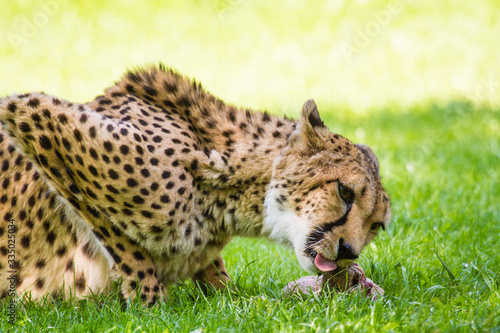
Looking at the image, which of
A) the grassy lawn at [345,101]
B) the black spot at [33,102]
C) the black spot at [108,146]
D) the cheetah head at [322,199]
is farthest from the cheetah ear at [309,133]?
the black spot at [33,102]

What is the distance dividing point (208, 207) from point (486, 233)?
8.92ft

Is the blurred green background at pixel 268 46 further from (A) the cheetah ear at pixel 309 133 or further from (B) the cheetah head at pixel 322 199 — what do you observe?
(B) the cheetah head at pixel 322 199

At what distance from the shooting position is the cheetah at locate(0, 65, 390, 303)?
4129mm

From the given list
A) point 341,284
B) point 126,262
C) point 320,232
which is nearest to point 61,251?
point 126,262

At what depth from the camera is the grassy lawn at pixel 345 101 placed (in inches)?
156

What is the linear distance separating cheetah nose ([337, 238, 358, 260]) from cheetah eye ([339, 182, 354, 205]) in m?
0.25

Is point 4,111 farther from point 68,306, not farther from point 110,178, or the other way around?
point 68,306

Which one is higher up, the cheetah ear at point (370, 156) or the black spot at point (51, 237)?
the cheetah ear at point (370, 156)

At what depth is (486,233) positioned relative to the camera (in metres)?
5.85

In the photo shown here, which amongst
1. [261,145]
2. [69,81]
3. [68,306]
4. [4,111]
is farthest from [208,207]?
[69,81]

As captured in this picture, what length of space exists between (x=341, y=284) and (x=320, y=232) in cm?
44

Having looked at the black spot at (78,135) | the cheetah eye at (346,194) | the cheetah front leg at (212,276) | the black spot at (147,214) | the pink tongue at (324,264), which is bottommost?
the cheetah front leg at (212,276)

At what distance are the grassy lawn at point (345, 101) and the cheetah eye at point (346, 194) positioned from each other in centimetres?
57

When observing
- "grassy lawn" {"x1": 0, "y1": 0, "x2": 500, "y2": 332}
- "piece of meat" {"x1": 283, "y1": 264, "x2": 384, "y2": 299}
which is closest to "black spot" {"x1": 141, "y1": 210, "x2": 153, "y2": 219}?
"grassy lawn" {"x1": 0, "y1": 0, "x2": 500, "y2": 332}
